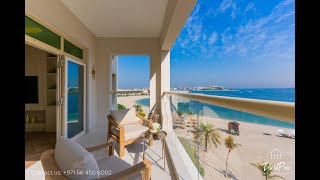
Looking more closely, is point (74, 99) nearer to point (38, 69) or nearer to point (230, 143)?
point (38, 69)

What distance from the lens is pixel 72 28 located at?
362cm

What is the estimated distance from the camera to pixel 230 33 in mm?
27891

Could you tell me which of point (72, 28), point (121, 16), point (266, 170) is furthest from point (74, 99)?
point (266, 170)

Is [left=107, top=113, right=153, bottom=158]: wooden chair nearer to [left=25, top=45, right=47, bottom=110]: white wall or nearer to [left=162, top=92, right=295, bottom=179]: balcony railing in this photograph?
[left=162, top=92, right=295, bottom=179]: balcony railing

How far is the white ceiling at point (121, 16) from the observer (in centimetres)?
327

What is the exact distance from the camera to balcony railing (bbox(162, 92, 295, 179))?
64 centimetres

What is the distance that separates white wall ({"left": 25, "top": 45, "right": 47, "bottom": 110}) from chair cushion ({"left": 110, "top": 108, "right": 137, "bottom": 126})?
2.69 m

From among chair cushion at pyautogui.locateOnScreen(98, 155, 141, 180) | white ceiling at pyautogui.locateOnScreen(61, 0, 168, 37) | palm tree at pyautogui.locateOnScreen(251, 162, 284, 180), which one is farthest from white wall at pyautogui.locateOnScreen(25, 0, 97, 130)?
palm tree at pyautogui.locateOnScreen(251, 162, 284, 180)
